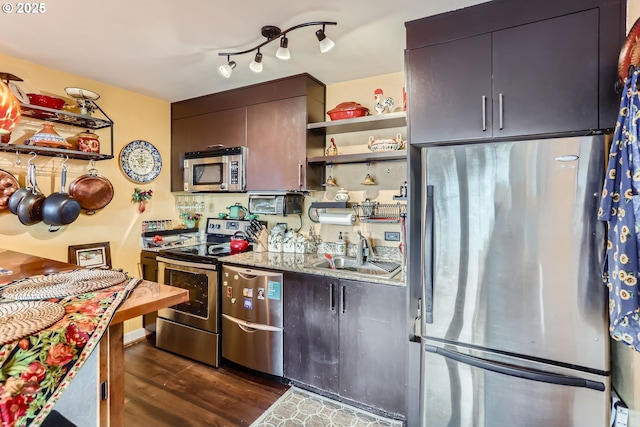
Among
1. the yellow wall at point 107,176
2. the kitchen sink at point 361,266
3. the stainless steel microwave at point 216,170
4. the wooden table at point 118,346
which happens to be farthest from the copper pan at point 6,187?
the kitchen sink at point 361,266

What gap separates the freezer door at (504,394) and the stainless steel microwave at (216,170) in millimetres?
2041

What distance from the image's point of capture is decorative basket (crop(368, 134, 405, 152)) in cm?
237

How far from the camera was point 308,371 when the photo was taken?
230 cm

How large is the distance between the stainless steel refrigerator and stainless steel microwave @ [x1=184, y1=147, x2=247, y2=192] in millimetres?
1685

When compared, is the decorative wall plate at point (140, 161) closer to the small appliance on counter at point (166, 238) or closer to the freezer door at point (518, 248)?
the small appliance on counter at point (166, 238)

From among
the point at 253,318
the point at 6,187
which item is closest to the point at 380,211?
the point at 253,318

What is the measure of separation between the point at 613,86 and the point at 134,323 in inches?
152

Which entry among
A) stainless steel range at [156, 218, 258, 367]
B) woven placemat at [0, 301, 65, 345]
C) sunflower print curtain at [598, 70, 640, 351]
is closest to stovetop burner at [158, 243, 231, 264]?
stainless steel range at [156, 218, 258, 367]

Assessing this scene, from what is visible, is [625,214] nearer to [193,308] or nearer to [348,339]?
[348,339]

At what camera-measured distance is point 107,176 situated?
2932 millimetres

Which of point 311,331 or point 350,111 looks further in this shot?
point 350,111

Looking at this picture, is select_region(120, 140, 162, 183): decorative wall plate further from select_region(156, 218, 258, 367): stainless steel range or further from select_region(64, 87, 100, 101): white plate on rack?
select_region(156, 218, 258, 367): stainless steel range

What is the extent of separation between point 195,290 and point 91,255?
954 mm

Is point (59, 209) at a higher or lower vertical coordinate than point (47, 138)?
lower
